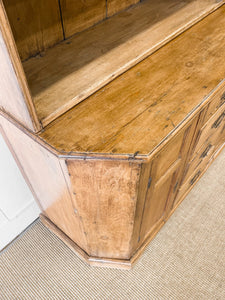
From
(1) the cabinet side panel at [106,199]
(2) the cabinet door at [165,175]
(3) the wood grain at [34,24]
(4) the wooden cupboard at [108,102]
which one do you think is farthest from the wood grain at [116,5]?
(1) the cabinet side panel at [106,199]

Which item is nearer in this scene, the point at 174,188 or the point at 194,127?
the point at 194,127

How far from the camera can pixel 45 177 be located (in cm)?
84

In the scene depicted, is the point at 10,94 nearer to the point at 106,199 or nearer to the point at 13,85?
the point at 13,85

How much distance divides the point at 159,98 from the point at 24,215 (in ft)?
3.03

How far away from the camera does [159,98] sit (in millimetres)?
720

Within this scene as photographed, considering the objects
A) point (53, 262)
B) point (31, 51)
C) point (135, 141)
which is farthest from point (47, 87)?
point (53, 262)

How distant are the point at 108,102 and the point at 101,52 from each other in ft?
0.77

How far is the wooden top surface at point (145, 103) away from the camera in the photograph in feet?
2.01

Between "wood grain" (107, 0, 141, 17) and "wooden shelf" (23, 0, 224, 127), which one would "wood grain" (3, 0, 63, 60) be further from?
"wood grain" (107, 0, 141, 17)

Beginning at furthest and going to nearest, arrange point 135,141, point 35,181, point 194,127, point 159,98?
point 35,181
point 194,127
point 159,98
point 135,141

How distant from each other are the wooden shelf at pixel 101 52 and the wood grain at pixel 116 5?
0.9 inches

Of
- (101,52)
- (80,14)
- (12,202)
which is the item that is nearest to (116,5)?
(80,14)

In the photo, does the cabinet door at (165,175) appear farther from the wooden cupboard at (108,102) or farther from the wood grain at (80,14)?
the wood grain at (80,14)

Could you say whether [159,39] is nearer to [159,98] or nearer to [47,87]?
[159,98]
